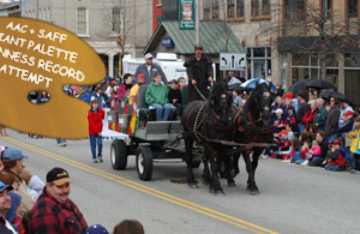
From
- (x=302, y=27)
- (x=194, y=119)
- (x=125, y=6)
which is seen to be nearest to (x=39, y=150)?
(x=194, y=119)

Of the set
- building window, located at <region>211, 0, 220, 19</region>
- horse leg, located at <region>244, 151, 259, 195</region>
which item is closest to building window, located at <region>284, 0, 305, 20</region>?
building window, located at <region>211, 0, 220, 19</region>

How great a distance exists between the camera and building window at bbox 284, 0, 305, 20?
32.6m

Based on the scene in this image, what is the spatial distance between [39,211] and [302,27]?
27217mm

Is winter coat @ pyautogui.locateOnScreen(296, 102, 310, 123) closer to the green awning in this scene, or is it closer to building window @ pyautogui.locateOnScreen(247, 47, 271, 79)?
building window @ pyautogui.locateOnScreen(247, 47, 271, 79)

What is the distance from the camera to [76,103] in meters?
5.71

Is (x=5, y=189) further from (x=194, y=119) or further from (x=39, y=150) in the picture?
(x=39, y=150)

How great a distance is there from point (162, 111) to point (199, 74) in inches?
45.7

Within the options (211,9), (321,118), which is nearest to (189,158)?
(321,118)

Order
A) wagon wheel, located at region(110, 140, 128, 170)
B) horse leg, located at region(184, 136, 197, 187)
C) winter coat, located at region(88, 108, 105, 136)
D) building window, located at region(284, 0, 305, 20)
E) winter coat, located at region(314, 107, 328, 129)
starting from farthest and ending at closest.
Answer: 1. building window, located at region(284, 0, 305, 20)
2. winter coat, located at region(314, 107, 328, 129)
3. winter coat, located at region(88, 108, 105, 136)
4. wagon wheel, located at region(110, 140, 128, 170)
5. horse leg, located at region(184, 136, 197, 187)

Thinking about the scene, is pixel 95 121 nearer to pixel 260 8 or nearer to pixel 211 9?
pixel 260 8

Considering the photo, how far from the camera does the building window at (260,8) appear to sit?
39866 millimetres

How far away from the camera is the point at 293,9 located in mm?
35531

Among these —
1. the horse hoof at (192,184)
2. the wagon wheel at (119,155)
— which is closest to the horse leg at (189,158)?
the horse hoof at (192,184)

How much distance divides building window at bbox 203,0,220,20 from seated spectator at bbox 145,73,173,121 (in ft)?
101
